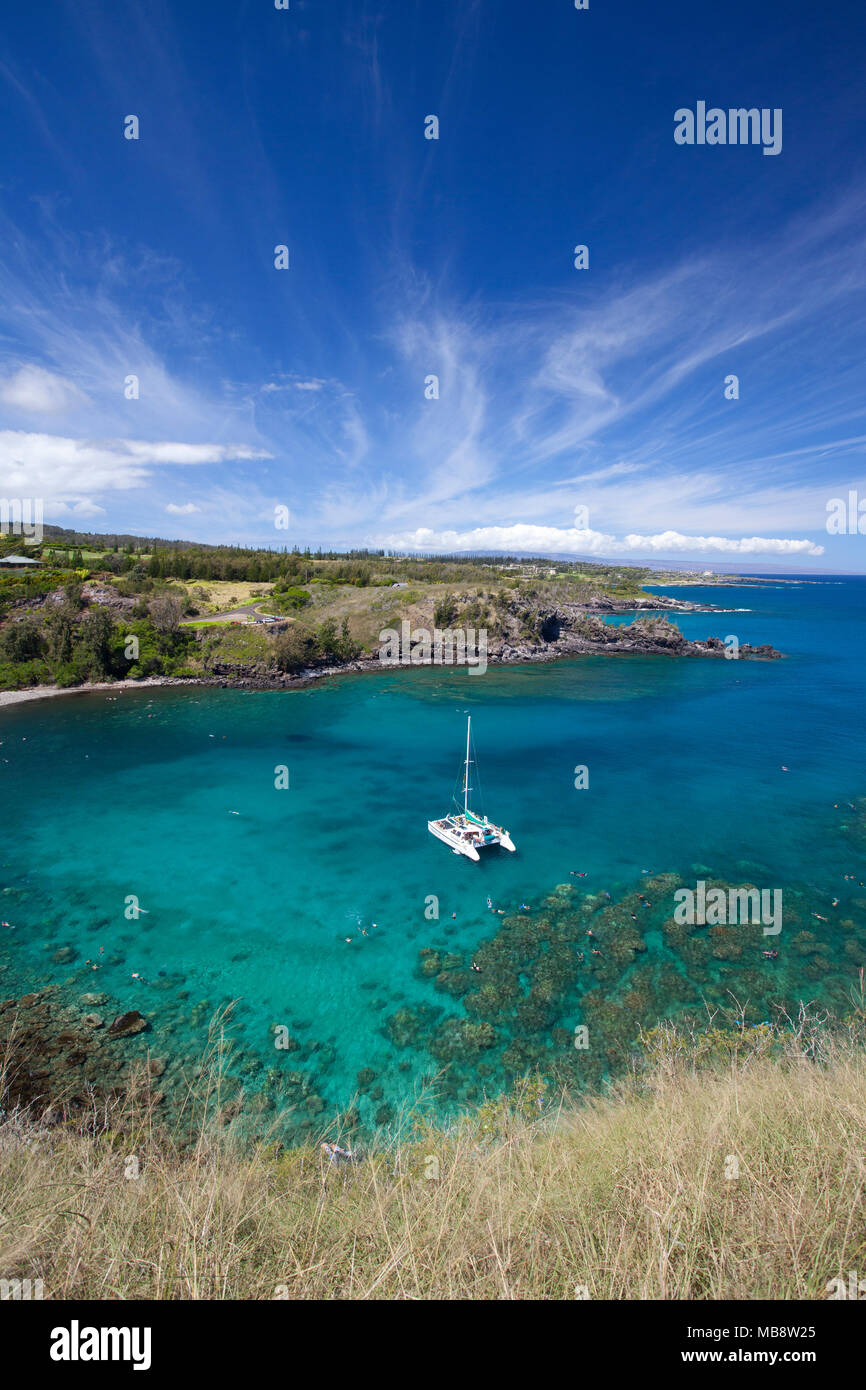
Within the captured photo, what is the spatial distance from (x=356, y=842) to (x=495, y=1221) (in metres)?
20.2

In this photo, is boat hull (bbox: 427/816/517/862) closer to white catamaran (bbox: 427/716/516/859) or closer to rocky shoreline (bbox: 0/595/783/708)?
white catamaran (bbox: 427/716/516/859)

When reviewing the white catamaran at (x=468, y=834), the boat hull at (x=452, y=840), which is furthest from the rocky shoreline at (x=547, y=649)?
the white catamaran at (x=468, y=834)

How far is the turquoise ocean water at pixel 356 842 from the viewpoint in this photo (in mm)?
14547

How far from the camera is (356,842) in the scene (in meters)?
23.4

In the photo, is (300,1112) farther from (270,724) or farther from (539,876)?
(270,724)

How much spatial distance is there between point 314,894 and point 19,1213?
53.2ft

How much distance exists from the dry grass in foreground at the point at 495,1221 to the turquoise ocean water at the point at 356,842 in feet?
27.8

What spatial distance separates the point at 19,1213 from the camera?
151 inches

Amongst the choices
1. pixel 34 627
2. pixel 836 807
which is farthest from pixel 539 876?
pixel 34 627

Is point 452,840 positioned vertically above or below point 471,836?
below

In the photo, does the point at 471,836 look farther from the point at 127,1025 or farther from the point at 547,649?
the point at 547,649

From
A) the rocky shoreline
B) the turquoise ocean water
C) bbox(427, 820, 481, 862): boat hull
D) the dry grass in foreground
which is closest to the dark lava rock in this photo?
the turquoise ocean water

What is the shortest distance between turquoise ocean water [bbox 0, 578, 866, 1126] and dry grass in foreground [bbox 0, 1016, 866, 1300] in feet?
27.8

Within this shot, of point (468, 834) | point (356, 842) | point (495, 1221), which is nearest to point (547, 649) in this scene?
point (468, 834)
